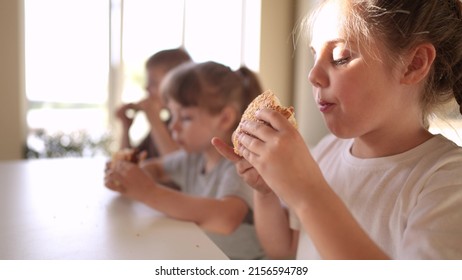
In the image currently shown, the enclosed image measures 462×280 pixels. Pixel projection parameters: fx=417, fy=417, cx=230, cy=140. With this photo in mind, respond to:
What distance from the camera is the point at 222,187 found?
2.31 feet

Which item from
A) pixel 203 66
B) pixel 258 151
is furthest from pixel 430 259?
pixel 203 66

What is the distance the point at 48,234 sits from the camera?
1.60 feet

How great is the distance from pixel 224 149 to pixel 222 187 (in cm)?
26

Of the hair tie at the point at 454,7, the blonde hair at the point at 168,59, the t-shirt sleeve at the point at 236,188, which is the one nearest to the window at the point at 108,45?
the blonde hair at the point at 168,59

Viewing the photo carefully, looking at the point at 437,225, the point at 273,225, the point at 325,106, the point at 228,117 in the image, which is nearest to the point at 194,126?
the point at 228,117

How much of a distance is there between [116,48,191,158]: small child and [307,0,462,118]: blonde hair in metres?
0.78

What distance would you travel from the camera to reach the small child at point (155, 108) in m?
1.15

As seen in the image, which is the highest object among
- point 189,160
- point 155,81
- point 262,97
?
point 262,97

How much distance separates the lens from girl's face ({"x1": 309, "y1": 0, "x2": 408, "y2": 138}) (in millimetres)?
388

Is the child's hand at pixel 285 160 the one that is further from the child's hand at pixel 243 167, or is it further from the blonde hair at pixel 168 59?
the blonde hair at pixel 168 59

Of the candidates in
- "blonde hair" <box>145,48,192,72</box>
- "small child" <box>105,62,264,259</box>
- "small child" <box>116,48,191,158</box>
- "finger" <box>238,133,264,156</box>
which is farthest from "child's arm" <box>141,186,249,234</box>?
"blonde hair" <box>145,48,192,72</box>

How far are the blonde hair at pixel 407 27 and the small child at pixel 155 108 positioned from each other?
0.78 metres
